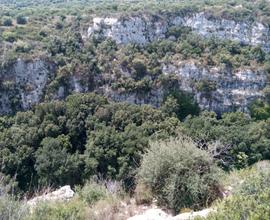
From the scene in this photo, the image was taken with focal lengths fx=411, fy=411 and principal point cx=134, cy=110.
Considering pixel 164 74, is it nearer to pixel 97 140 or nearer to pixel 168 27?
pixel 168 27

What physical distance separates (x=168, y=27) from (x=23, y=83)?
73.4 feet

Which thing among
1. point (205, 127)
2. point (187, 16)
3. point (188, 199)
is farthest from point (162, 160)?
point (187, 16)

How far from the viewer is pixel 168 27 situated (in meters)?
56.6

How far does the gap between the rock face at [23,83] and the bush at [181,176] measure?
30733 mm

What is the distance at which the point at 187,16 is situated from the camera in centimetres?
5825

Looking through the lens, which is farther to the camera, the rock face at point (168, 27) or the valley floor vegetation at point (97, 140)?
the rock face at point (168, 27)

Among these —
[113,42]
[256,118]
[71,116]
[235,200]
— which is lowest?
[256,118]

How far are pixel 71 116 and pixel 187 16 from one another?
93.8 feet

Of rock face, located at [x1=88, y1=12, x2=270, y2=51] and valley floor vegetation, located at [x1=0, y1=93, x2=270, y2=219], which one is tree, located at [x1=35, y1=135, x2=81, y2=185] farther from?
rock face, located at [x1=88, y1=12, x2=270, y2=51]

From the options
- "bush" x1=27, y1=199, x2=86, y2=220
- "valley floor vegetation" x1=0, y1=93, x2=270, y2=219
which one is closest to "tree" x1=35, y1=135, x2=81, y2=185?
"valley floor vegetation" x1=0, y1=93, x2=270, y2=219

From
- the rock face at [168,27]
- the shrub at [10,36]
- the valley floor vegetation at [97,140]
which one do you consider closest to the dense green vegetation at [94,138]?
the valley floor vegetation at [97,140]

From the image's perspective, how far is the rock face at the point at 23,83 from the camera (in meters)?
42.5

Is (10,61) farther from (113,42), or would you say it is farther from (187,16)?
(187,16)

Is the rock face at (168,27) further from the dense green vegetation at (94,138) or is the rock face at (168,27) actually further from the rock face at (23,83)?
the dense green vegetation at (94,138)
